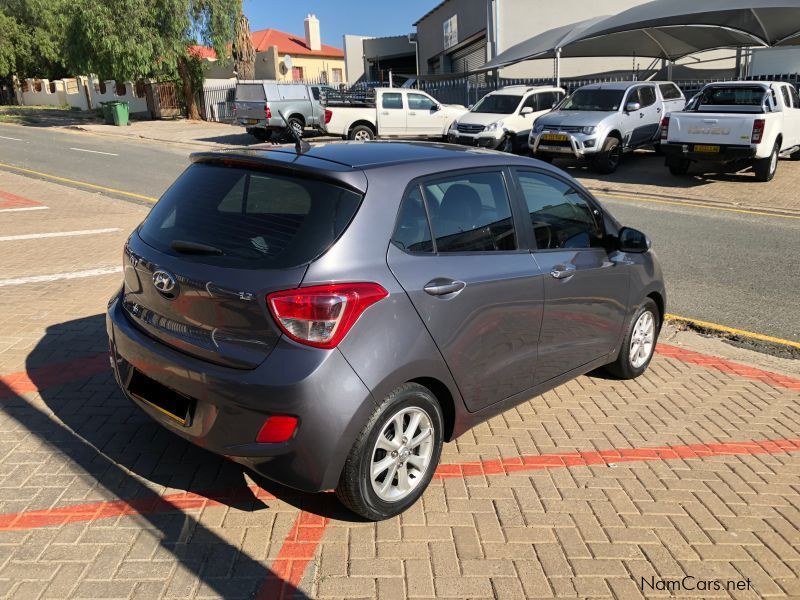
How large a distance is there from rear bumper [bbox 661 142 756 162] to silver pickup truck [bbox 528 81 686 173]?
1.54m

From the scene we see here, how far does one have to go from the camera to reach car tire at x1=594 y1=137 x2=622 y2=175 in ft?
51.8

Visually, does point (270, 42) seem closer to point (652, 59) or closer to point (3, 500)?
point (652, 59)

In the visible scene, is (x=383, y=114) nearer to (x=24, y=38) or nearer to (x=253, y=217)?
(x=253, y=217)

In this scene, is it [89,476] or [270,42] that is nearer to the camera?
[89,476]

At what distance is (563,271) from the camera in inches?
157

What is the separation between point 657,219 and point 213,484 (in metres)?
9.42

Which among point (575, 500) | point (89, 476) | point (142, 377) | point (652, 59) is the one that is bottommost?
point (575, 500)

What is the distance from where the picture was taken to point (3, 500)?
10.8 ft

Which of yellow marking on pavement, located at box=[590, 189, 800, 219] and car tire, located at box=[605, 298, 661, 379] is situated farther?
yellow marking on pavement, located at box=[590, 189, 800, 219]

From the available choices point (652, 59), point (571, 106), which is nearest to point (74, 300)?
point (571, 106)

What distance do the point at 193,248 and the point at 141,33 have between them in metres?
29.4

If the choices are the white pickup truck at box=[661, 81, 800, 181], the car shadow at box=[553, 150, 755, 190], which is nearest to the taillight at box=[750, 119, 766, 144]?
the white pickup truck at box=[661, 81, 800, 181]

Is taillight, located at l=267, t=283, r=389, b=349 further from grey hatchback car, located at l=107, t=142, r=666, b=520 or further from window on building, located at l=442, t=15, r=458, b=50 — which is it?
window on building, located at l=442, t=15, r=458, b=50

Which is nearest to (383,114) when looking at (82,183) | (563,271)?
(82,183)
